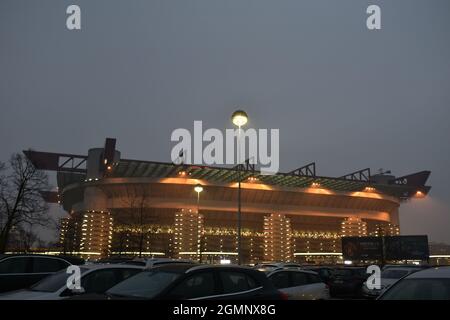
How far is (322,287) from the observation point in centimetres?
1273

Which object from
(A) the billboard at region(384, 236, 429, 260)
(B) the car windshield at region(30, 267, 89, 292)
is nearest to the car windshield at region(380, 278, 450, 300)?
(B) the car windshield at region(30, 267, 89, 292)

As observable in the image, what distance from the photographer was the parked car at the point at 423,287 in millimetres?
5840

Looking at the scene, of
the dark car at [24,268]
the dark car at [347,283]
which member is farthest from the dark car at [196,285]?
the dark car at [347,283]

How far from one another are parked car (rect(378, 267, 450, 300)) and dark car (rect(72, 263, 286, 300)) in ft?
7.52

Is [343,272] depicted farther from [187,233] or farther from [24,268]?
[187,233]

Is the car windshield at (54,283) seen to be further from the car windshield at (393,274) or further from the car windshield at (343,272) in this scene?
the car windshield at (343,272)

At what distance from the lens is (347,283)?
67.6ft

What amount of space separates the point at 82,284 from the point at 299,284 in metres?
6.30

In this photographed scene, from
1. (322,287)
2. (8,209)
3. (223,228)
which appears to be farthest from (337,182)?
(322,287)

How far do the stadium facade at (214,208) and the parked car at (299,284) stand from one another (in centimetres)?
5467

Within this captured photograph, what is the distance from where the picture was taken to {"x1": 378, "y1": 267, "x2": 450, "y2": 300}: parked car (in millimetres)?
5840

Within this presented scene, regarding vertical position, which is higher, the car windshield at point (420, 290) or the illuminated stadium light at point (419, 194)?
the illuminated stadium light at point (419, 194)

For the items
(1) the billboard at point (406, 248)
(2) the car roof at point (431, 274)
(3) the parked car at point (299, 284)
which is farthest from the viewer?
(1) the billboard at point (406, 248)

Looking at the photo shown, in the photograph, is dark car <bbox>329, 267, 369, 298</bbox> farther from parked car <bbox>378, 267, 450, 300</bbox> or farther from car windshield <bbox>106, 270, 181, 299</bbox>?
car windshield <bbox>106, 270, 181, 299</bbox>
